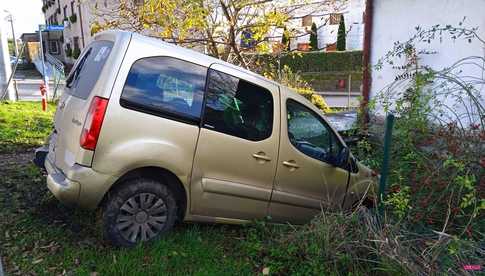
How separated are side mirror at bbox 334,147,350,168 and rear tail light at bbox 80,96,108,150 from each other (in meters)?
2.51

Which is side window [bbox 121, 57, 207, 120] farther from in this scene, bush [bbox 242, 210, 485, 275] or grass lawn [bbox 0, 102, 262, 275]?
bush [bbox 242, 210, 485, 275]

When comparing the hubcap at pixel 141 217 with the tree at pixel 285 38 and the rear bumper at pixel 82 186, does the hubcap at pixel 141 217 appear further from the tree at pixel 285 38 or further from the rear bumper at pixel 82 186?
the tree at pixel 285 38

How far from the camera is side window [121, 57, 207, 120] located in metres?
3.33

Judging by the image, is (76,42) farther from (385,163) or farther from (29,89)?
(385,163)

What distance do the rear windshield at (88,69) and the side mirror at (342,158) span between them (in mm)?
2571

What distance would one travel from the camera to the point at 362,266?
3.18 metres

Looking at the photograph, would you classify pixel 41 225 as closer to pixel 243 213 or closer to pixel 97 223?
pixel 97 223

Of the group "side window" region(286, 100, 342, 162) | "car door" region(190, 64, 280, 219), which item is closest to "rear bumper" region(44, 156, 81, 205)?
"car door" region(190, 64, 280, 219)

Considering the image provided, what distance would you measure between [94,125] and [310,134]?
87.6 inches

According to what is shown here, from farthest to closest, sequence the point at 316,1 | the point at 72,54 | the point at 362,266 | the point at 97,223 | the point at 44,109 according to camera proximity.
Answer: the point at 72,54 < the point at 44,109 < the point at 316,1 < the point at 97,223 < the point at 362,266

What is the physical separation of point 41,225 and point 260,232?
203 cm

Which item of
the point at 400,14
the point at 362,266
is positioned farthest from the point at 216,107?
the point at 400,14

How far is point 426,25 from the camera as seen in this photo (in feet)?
21.5

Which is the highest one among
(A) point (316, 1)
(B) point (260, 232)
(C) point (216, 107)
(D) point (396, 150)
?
(A) point (316, 1)
